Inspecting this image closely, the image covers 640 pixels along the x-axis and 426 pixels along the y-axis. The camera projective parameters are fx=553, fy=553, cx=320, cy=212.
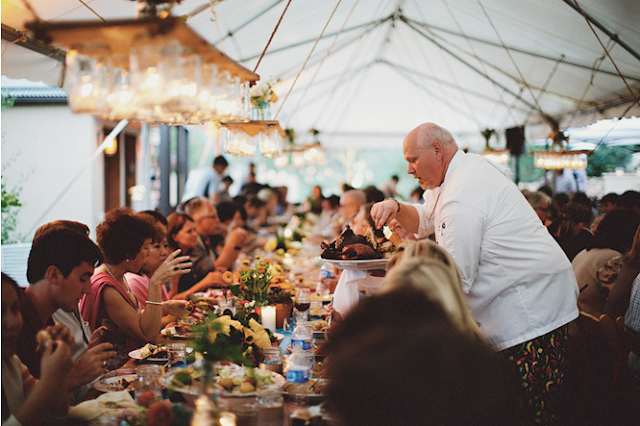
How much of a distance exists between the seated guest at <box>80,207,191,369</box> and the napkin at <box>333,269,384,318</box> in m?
0.90

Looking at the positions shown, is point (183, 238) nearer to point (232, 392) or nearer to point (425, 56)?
point (232, 392)

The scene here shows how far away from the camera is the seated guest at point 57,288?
2059 mm

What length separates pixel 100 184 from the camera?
415 inches

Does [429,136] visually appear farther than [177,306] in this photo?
No

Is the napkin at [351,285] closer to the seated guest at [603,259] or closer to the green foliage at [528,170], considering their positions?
the seated guest at [603,259]

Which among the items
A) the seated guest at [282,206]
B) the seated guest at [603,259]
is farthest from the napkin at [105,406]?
the seated guest at [282,206]

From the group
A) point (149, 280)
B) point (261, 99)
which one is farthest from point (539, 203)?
point (149, 280)

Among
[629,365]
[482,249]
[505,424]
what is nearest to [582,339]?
[629,365]

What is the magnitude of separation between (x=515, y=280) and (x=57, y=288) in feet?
6.61

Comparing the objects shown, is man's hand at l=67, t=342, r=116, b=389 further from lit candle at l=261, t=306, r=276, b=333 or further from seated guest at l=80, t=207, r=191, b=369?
lit candle at l=261, t=306, r=276, b=333

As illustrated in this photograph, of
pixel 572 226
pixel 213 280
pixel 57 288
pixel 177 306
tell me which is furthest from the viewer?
pixel 572 226

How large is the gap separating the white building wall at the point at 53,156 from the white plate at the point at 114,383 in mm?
8038

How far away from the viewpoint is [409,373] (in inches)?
43.1

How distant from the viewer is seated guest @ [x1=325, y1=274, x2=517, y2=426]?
109 centimetres
